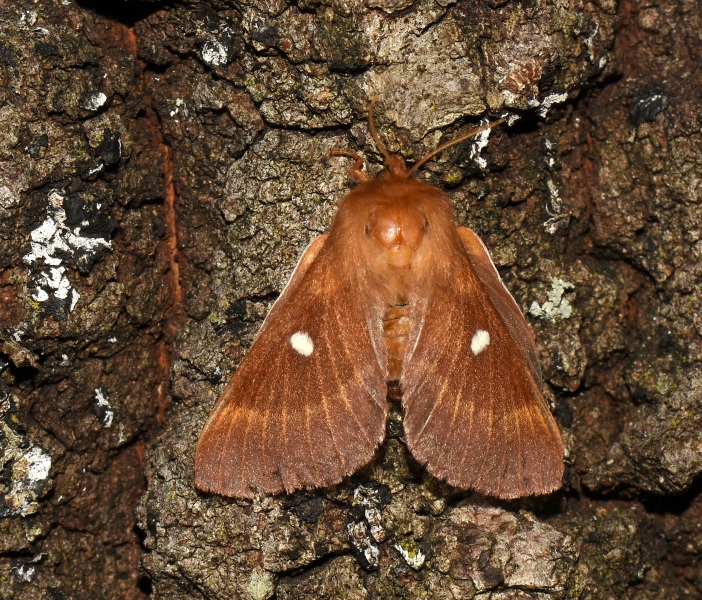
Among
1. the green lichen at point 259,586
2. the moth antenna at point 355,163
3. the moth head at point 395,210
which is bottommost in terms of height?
the green lichen at point 259,586

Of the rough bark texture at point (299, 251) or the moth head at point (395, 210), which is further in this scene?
the moth head at point (395, 210)

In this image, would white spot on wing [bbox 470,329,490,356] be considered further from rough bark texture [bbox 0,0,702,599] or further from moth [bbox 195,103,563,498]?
rough bark texture [bbox 0,0,702,599]

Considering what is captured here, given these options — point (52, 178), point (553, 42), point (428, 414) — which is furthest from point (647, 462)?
point (52, 178)

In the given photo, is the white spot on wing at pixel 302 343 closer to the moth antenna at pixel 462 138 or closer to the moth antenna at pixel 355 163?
the moth antenna at pixel 355 163

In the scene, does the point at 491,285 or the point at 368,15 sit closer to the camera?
the point at 368,15

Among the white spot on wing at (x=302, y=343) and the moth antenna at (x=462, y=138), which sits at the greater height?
the moth antenna at (x=462, y=138)

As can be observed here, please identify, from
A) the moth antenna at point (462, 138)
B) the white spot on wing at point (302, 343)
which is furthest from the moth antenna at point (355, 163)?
the white spot on wing at point (302, 343)

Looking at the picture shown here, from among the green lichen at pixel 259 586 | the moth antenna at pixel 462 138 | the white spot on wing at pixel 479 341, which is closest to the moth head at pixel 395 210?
the moth antenna at pixel 462 138

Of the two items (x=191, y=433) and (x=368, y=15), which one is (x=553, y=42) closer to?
(x=368, y=15)
